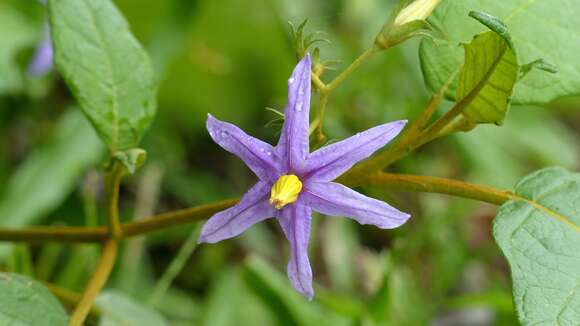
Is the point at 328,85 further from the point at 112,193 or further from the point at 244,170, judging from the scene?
the point at 244,170

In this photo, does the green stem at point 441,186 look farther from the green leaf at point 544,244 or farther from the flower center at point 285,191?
the flower center at point 285,191

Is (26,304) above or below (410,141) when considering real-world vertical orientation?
below

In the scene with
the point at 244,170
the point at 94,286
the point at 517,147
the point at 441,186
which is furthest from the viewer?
the point at 517,147

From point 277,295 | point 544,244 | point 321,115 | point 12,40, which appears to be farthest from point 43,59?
point 544,244

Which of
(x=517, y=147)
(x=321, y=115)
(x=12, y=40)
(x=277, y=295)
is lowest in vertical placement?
(x=517, y=147)

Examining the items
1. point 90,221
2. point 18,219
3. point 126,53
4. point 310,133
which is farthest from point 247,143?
point 18,219

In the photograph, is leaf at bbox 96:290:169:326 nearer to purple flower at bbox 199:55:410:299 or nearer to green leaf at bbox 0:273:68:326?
green leaf at bbox 0:273:68:326

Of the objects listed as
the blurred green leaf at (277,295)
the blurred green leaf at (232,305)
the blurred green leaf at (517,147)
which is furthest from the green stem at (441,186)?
the blurred green leaf at (517,147)
